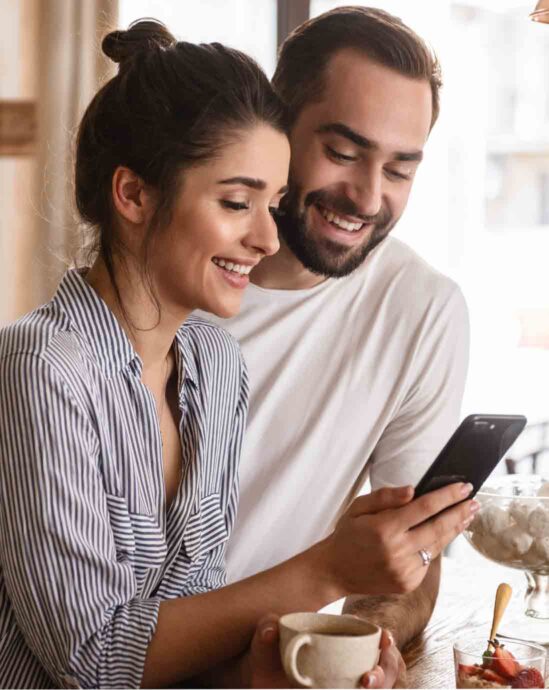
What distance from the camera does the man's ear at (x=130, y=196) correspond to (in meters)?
1.37

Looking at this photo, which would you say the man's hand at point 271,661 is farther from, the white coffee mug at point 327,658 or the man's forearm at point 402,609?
the man's forearm at point 402,609

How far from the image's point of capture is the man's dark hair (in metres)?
1.83

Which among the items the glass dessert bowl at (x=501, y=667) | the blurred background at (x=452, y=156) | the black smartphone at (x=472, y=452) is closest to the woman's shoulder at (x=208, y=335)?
the black smartphone at (x=472, y=452)

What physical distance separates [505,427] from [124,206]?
1.80ft

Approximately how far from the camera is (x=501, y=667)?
1.20m

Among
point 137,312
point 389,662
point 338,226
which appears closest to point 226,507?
point 137,312

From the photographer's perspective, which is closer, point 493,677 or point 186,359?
point 493,677

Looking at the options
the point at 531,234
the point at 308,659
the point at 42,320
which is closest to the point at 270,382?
the point at 42,320

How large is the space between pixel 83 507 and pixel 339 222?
798 mm

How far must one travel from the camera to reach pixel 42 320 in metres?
1.29

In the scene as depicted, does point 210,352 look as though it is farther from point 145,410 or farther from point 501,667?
point 501,667

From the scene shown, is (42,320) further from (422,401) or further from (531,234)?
(531,234)

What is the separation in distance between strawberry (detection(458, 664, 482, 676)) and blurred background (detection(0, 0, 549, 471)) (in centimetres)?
155

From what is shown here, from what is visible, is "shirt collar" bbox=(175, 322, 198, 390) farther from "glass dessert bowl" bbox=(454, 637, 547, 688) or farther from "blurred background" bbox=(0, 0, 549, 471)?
"blurred background" bbox=(0, 0, 549, 471)
